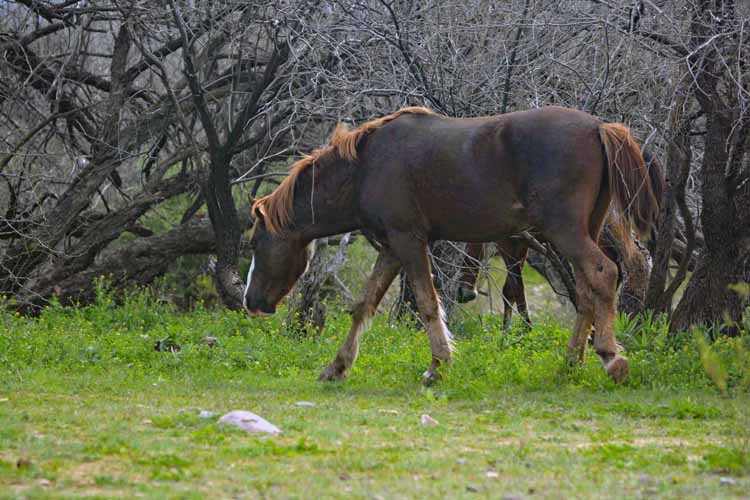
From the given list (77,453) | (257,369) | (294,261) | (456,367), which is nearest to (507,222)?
(456,367)

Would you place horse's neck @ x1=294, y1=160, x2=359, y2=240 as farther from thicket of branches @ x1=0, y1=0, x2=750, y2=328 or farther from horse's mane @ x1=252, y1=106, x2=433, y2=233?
thicket of branches @ x1=0, y1=0, x2=750, y2=328

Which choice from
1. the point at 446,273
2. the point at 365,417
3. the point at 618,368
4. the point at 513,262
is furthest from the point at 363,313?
the point at 446,273

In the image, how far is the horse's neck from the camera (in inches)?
370

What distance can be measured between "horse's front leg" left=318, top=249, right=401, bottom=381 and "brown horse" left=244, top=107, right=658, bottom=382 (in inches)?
0.4

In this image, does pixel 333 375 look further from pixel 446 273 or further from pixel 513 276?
pixel 446 273

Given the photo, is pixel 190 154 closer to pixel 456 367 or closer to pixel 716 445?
pixel 456 367

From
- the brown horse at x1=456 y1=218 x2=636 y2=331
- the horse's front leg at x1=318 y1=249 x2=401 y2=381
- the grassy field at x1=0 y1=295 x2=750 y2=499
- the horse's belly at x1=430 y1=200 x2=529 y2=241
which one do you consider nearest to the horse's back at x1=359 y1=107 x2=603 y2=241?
the horse's belly at x1=430 y1=200 x2=529 y2=241

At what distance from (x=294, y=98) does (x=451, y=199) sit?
12.4 feet

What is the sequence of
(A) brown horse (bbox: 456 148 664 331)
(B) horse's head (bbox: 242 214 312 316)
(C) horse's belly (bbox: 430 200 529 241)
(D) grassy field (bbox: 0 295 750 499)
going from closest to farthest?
(D) grassy field (bbox: 0 295 750 499) < (C) horse's belly (bbox: 430 200 529 241) < (B) horse's head (bbox: 242 214 312 316) < (A) brown horse (bbox: 456 148 664 331)

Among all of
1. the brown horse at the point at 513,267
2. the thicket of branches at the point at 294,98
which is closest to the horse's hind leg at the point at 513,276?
the brown horse at the point at 513,267

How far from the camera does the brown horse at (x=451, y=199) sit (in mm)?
8477

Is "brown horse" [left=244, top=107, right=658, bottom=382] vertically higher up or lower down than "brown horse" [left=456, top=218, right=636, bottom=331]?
higher up

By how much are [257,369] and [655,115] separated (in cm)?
474

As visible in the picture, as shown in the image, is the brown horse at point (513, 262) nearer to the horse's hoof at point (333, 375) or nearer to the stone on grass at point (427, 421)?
the horse's hoof at point (333, 375)
